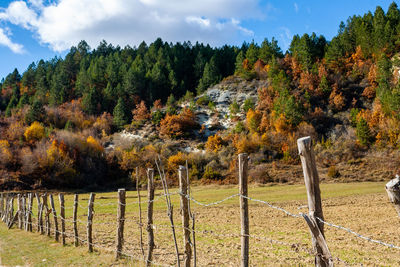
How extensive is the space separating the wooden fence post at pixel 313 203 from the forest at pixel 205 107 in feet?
158

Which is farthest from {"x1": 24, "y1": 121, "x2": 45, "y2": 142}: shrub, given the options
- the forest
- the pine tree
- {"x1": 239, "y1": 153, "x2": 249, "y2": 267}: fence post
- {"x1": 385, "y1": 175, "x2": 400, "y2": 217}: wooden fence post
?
{"x1": 385, "y1": 175, "x2": 400, "y2": 217}: wooden fence post

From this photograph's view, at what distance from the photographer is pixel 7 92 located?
103375mm

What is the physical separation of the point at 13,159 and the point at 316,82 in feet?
238

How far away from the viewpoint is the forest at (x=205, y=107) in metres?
59.1

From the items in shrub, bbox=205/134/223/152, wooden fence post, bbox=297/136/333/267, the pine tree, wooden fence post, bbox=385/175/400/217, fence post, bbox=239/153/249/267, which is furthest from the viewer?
the pine tree

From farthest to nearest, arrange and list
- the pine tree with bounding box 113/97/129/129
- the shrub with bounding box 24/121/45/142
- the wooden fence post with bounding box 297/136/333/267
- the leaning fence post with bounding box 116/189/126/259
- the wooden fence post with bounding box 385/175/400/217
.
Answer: the pine tree with bounding box 113/97/129/129 < the shrub with bounding box 24/121/45/142 < the leaning fence post with bounding box 116/189/126/259 < the wooden fence post with bounding box 297/136/333/267 < the wooden fence post with bounding box 385/175/400/217

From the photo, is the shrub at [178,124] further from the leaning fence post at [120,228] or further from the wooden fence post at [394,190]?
the wooden fence post at [394,190]

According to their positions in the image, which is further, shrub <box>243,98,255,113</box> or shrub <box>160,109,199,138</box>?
shrub <box>243,98,255,113</box>

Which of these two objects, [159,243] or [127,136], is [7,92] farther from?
[159,243]

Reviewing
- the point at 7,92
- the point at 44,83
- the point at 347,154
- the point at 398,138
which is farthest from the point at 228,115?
the point at 7,92

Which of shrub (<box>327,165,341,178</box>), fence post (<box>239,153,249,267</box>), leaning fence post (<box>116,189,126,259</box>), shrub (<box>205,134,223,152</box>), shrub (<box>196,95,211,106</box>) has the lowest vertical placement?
shrub (<box>327,165,341,178</box>)

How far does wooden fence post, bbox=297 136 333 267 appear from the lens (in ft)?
11.4

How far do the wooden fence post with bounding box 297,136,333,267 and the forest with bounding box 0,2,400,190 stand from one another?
158 ft

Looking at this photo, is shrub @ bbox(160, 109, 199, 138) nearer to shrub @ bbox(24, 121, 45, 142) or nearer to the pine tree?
the pine tree
